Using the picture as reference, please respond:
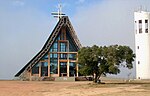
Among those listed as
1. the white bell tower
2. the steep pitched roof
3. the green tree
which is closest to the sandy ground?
the green tree

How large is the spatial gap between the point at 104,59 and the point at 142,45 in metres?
22.4

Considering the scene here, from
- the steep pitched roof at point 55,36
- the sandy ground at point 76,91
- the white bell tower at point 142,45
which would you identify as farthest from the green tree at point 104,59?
the steep pitched roof at point 55,36

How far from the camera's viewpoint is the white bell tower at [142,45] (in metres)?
74.9

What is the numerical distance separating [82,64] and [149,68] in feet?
77.6

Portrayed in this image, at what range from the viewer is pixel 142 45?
2980 inches

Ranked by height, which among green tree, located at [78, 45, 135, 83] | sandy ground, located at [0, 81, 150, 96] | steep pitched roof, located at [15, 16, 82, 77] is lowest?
sandy ground, located at [0, 81, 150, 96]

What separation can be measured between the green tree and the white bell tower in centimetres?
1889

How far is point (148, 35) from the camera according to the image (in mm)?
76062

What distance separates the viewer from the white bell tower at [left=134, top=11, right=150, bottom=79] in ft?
246

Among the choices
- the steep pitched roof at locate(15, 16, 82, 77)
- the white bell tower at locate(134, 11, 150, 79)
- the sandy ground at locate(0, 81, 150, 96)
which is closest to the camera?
the sandy ground at locate(0, 81, 150, 96)

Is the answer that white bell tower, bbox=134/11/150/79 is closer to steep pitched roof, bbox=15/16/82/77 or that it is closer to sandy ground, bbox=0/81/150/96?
steep pitched roof, bbox=15/16/82/77

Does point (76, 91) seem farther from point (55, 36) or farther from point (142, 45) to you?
point (55, 36)

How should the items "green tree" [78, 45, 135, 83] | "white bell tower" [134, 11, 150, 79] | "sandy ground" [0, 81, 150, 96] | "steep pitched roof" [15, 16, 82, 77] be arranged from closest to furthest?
"sandy ground" [0, 81, 150, 96] → "green tree" [78, 45, 135, 83] → "white bell tower" [134, 11, 150, 79] → "steep pitched roof" [15, 16, 82, 77]

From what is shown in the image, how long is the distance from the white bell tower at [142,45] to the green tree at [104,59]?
744 inches
